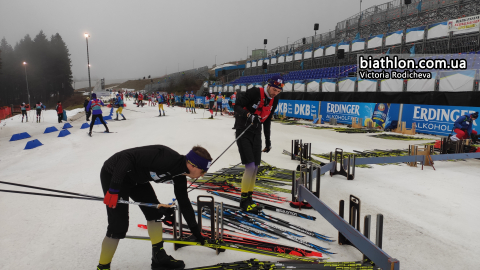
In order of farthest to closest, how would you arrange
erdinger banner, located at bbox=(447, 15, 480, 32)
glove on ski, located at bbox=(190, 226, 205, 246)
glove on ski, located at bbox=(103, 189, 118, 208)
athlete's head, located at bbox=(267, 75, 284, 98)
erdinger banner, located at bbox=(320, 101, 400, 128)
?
erdinger banner, located at bbox=(447, 15, 480, 32)
erdinger banner, located at bbox=(320, 101, 400, 128)
athlete's head, located at bbox=(267, 75, 284, 98)
glove on ski, located at bbox=(190, 226, 205, 246)
glove on ski, located at bbox=(103, 189, 118, 208)

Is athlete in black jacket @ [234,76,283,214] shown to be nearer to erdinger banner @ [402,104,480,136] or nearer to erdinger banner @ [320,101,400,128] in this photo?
erdinger banner @ [402,104,480,136]

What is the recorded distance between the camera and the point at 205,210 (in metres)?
4.29

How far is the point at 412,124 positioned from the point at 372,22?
21.8 meters

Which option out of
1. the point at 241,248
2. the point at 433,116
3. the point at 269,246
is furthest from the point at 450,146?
the point at 241,248

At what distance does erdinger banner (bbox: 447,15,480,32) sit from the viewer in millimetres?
16125

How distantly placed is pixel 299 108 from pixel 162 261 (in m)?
19.6

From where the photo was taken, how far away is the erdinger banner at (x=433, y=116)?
1207 cm

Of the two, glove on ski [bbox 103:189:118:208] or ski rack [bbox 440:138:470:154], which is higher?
glove on ski [bbox 103:189:118:208]

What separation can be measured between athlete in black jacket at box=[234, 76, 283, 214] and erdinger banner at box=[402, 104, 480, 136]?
11723 mm

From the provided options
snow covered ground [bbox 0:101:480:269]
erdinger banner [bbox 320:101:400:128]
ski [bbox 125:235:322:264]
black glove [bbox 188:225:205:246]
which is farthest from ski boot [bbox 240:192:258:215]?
erdinger banner [bbox 320:101:400:128]

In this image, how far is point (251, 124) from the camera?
4215 mm

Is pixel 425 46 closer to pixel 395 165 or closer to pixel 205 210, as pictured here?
pixel 395 165

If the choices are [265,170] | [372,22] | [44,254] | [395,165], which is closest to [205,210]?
[44,254]

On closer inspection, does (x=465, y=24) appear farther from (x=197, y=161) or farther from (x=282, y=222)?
(x=197, y=161)
